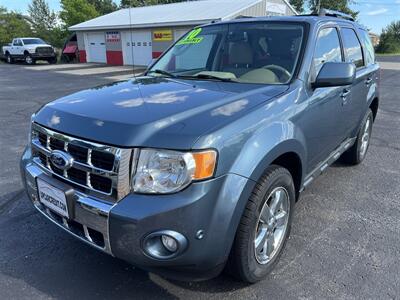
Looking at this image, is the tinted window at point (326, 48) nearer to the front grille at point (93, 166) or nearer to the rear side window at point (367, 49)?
the rear side window at point (367, 49)

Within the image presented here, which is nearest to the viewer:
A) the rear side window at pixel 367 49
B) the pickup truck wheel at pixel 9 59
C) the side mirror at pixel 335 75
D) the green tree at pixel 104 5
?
the side mirror at pixel 335 75

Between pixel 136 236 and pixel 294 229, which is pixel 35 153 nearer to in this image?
pixel 136 236

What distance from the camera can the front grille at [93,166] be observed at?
211cm

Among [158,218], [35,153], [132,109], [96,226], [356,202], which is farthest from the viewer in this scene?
[356,202]

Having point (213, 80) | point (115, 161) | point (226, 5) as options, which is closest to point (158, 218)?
point (115, 161)

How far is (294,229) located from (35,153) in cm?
229

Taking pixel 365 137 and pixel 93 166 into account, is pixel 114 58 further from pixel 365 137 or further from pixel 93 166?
pixel 93 166

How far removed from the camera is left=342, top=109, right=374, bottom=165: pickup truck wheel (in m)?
4.79

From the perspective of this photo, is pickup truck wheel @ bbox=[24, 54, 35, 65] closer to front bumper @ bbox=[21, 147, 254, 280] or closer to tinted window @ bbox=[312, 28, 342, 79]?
tinted window @ bbox=[312, 28, 342, 79]

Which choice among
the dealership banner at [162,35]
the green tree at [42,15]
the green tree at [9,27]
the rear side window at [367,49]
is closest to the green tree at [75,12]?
the green tree at [9,27]

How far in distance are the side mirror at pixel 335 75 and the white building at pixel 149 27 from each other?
60.0ft

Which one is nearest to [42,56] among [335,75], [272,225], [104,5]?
[335,75]

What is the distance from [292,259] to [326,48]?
1.97 metres

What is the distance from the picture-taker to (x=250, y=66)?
11.1 ft
